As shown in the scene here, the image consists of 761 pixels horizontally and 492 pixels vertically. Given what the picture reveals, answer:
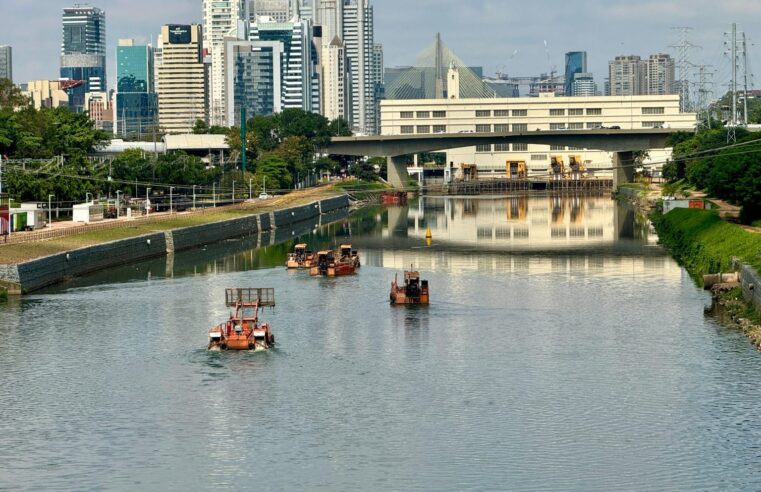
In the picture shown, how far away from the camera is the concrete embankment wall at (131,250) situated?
261 ft

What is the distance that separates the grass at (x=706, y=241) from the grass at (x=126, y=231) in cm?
4051

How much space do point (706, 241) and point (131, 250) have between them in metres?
40.6

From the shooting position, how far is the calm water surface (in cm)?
4253

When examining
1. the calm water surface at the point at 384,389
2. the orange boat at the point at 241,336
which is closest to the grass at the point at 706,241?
the calm water surface at the point at 384,389

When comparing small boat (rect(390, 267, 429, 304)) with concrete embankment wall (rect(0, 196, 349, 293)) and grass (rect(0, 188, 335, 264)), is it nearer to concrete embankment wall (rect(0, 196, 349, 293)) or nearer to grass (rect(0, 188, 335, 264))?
concrete embankment wall (rect(0, 196, 349, 293))

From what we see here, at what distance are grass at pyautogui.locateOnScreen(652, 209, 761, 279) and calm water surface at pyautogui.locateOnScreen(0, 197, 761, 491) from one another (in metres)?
3.31

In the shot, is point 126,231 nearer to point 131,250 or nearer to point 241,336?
point 131,250

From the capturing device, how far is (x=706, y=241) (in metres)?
94.4

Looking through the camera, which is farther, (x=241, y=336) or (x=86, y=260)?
(x=86, y=260)

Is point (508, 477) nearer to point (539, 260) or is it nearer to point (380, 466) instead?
point (380, 466)

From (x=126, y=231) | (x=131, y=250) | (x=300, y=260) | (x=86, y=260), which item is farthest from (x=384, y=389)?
(x=126, y=231)

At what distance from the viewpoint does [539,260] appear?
327ft

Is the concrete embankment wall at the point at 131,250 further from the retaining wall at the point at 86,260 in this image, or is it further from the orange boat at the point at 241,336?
the orange boat at the point at 241,336

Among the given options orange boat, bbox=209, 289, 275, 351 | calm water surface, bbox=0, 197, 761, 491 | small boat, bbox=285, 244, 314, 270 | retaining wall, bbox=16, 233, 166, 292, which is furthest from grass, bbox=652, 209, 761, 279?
retaining wall, bbox=16, 233, 166, 292
